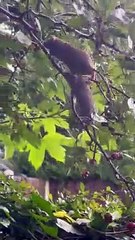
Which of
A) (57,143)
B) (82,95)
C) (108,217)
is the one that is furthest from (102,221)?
(57,143)

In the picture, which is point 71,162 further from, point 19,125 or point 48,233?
point 48,233

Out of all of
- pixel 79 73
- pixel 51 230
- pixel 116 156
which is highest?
pixel 79 73

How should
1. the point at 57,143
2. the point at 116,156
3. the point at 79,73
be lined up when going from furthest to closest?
1. the point at 57,143
2. the point at 116,156
3. the point at 79,73

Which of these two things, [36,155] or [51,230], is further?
[36,155]

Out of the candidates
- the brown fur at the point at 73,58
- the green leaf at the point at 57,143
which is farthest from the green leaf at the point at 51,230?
the green leaf at the point at 57,143

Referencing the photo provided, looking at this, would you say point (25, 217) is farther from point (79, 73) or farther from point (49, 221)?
point (79, 73)

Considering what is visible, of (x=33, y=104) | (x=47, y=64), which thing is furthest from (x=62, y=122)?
(x=47, y=64)

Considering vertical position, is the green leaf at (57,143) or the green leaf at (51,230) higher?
the green leaf at (57,143)

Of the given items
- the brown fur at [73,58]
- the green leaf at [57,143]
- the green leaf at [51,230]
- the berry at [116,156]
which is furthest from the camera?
the green leaf at [57,143]

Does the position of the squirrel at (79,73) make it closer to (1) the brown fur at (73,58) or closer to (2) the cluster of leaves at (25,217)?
(1) the brown fur at (73,58)

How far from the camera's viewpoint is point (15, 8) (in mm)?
1091

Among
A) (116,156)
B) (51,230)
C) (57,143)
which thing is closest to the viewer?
(51,230)

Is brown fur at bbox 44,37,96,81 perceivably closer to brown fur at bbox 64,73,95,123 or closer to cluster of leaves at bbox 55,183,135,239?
brown fur at bbox 64,73,95,123

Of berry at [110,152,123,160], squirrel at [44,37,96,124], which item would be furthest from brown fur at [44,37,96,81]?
berry at [110,152,123,160]
